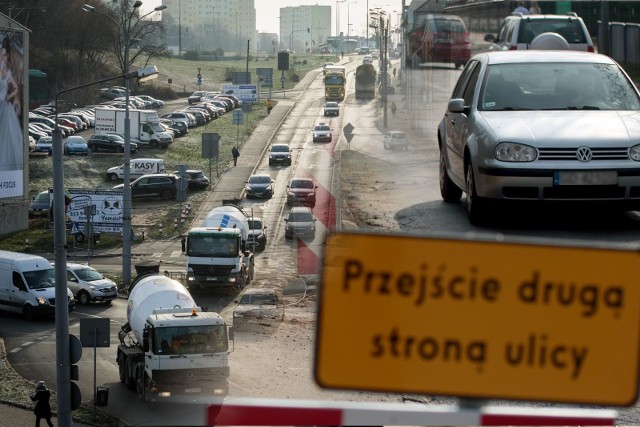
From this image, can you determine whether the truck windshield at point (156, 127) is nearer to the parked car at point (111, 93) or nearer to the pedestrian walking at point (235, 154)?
the pedestrian walking at point (235, 154)

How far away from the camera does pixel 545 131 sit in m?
8.45

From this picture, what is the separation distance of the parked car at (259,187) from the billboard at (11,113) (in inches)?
415

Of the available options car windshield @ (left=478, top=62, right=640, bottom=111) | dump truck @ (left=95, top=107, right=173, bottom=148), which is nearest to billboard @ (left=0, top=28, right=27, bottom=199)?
dump truck @ (left=95, top=107, right=173, bottom=148)

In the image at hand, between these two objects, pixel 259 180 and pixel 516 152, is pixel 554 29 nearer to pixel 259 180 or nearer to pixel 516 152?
pixel 516 152

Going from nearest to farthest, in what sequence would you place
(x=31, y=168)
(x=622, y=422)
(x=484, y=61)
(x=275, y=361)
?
(x=622, y=422)
(x=484, y=61)
(x=275, y=361)
(x=31, y=168)

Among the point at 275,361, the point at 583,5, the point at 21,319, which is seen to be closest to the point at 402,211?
the point at 275,361

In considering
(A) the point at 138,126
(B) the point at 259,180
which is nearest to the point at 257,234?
(B) the point at 259,180

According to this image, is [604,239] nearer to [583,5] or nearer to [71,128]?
[583,5]

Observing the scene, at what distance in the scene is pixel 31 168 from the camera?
5550cm

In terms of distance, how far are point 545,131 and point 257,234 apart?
103 ft

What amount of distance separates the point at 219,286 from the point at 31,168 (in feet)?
83.3

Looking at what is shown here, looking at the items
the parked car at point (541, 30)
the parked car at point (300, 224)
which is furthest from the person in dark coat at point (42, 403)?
the parked car at point (300, 224)

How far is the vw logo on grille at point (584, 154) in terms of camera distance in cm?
824

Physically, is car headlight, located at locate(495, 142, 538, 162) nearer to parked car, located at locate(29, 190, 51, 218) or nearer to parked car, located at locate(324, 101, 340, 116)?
parked car, located at locate(29, 190, 51, 218)
